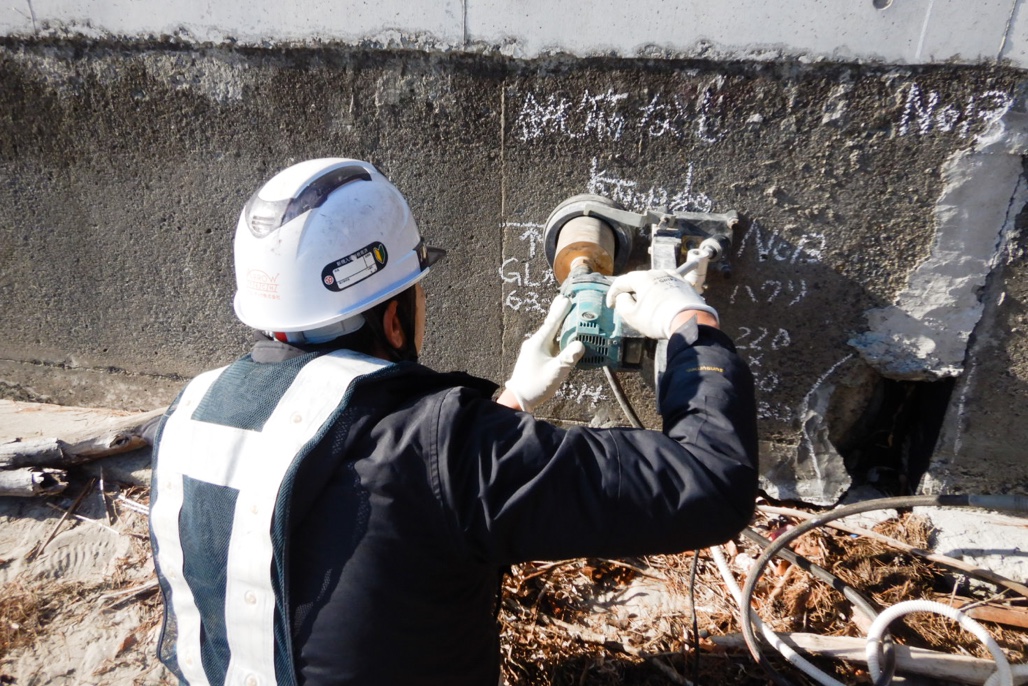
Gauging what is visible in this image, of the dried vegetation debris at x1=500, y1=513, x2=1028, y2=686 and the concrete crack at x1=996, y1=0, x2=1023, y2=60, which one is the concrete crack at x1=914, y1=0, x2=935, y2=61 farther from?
the dried vegetation debris at x1=500, y1=513, x2=1028, y2=686

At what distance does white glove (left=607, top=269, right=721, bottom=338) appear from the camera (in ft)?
5.84

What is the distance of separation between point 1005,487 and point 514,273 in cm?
220

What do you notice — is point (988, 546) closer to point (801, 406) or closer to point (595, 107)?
point (801, 406)

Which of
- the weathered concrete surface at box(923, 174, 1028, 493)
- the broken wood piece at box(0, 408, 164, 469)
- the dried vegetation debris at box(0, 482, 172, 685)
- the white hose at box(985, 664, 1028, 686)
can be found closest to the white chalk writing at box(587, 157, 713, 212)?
the weathered concrete surface at box(923, 174, 1028, 493)

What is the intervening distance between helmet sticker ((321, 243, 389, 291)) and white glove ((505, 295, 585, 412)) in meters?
0.56

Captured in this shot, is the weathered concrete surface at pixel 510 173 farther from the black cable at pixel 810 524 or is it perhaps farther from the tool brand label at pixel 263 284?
the tool brand label at pixel 263 284

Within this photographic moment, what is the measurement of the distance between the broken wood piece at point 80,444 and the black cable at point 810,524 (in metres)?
2.74

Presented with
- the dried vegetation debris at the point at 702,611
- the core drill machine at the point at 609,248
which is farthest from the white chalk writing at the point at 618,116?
the dried vegetation debris at the point at 702,611

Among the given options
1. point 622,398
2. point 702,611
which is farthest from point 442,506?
point 702,611

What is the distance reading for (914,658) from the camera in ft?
7.48

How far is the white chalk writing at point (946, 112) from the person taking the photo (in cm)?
215

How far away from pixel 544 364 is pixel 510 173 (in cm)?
98

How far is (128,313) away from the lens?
3.47 metres

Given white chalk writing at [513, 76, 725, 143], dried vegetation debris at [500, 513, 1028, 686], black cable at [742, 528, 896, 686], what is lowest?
dried vegetation debris at [500, 513, 1028, 686]
